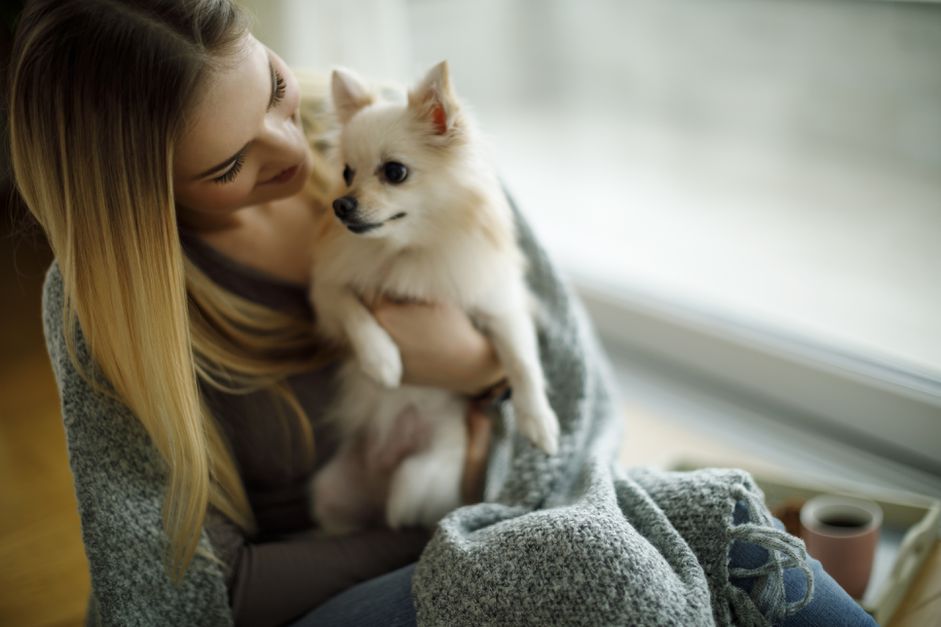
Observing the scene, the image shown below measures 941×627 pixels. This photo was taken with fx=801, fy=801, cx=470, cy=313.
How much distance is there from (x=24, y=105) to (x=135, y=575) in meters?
0.62

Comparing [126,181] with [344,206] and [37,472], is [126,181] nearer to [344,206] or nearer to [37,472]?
[344,206]

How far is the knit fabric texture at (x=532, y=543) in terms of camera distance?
0.92m

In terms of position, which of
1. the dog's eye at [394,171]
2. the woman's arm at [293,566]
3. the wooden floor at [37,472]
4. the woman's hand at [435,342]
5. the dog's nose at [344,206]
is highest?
the dog's eye at [394,171]

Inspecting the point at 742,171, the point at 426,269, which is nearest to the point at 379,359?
the point at 426,269

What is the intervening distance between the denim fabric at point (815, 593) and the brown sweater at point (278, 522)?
52 cm

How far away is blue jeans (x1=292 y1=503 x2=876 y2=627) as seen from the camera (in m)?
0.97

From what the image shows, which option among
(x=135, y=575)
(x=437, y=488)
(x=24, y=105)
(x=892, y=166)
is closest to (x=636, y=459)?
(x=437, y=488)

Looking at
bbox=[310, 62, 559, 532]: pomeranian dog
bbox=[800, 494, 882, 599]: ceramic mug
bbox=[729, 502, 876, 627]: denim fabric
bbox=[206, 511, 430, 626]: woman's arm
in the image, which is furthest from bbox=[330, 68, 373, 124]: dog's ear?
bbox=[800, 494, 882, 599]: ceramic mug

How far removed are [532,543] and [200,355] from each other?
22.7 inches

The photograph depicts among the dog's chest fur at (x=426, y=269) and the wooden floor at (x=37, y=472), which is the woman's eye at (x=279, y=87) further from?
the wooden floor at (x=37, y=472)

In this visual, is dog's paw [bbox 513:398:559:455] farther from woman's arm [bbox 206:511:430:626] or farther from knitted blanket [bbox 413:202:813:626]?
woman's arm [bbox 206:511:430:626]

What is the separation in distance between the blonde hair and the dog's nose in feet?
0.69

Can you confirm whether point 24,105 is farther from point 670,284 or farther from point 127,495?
point 670,284

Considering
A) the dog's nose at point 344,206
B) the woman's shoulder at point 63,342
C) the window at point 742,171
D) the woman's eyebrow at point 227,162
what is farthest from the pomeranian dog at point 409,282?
the window at point 742,171
